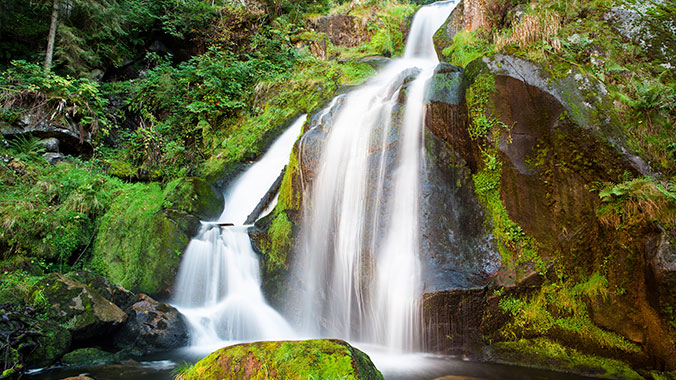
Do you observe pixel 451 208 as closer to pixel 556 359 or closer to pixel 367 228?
pixel 367 228

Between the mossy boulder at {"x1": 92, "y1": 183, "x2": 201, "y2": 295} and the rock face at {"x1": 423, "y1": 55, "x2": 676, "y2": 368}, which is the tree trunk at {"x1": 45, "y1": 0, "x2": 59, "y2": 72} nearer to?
the mossy boulder at {"x1": 92, "y1": 183, "x2": 201, "y2": 295}

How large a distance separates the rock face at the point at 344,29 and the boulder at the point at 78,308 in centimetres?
1123

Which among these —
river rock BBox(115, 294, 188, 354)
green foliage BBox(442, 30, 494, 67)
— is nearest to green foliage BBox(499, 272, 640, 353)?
river rock BBox(115, 294, 188, 354)

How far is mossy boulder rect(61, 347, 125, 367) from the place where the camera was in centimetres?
413

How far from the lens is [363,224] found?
5.59m

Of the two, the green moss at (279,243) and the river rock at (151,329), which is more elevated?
the green moss at (279,243)

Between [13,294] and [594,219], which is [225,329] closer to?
[13,294]

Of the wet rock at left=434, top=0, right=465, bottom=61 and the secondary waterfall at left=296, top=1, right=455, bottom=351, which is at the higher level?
the wet rock at left=434, top=0, right=465, bottom=61

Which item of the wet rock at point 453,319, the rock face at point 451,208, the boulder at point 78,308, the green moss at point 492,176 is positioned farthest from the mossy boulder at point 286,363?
the green moss at point 492,176

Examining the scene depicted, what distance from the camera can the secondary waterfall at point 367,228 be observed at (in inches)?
198

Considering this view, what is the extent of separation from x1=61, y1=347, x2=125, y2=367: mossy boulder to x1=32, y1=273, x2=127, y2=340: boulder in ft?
0.85

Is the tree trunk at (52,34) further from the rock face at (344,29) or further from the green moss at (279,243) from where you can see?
the green moss at (279,243)

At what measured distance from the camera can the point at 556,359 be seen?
4.32m

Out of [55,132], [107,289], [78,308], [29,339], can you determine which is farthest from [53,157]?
[29,339]
